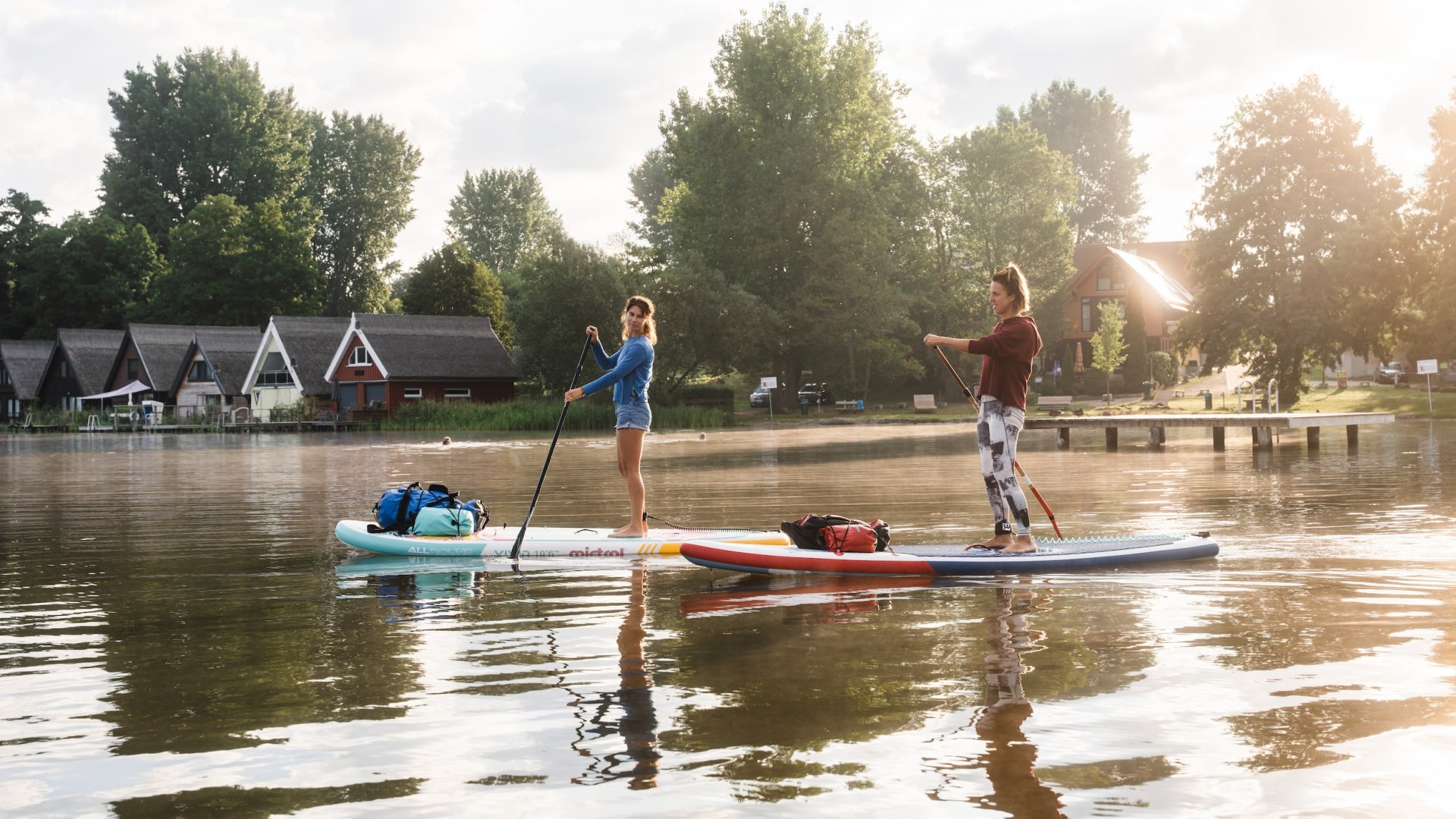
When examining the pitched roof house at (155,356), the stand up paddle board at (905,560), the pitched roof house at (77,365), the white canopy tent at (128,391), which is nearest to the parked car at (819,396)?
the pitched roof house at (155,356)

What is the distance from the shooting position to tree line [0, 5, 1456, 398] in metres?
52.0

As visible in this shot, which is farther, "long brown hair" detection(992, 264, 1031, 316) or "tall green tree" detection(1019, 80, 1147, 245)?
"tall green tree" detection(1019, 80, 1147, 245)

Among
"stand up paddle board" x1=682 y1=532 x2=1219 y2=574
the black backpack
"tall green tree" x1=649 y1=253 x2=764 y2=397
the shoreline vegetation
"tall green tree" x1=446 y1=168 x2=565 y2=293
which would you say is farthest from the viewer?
"tall green tree" x1=446 y1=168 x2=565 y2=293

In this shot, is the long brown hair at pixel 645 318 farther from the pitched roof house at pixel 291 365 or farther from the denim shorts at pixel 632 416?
the pitched roof house at pixel 291 365

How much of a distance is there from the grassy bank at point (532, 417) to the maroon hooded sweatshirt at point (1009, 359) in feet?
143

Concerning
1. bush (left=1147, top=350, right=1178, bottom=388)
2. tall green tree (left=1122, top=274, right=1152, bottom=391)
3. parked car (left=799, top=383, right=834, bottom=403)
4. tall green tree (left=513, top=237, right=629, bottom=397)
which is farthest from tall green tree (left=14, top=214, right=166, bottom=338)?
bush (left=1147, top=350, right=1178, bottom=388)

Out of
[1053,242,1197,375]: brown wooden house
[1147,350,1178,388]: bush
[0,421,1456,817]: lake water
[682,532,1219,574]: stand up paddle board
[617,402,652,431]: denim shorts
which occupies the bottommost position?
[0,421,1456,817]: lake water

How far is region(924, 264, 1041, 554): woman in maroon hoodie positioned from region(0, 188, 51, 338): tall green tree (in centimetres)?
9055

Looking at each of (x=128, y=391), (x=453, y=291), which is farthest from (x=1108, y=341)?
(x=128, y=391)

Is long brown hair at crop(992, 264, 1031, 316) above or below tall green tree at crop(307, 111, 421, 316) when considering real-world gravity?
below

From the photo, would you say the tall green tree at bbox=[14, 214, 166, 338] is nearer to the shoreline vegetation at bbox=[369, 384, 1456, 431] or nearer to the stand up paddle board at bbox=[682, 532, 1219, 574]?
the shoreline vegetation at bbox=[369, 384, 1456, 431]

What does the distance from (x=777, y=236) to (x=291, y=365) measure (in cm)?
2895

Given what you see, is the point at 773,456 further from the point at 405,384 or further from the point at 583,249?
the point at 405,384

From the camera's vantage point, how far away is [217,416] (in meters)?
64.8
